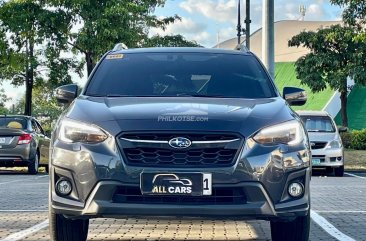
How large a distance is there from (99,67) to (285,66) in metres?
69.4

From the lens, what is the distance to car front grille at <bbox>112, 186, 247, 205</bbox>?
6383 mm

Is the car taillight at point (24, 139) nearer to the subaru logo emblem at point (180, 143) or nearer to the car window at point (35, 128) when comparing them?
the car window at point (35, 128)

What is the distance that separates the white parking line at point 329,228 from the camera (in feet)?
27.6

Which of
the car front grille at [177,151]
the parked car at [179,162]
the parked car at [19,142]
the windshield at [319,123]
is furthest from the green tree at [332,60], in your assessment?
the car front grille at [177,151]

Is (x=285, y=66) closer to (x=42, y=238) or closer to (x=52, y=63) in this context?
(x=52, y=63)

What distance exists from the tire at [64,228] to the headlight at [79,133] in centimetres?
63

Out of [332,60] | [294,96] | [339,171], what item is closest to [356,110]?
[332,60]

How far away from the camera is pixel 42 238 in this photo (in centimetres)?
821

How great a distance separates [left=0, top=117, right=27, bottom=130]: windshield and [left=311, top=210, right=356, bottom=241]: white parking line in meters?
12.6

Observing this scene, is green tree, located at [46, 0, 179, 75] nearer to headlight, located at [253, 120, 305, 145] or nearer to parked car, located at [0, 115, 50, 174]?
parked car, located at [0, 115, 50, 174]

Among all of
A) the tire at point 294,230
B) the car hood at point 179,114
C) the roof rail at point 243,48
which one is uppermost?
the roof rail at point 243,48

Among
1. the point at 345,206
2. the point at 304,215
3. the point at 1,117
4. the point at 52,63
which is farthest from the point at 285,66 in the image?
the point at 304,215

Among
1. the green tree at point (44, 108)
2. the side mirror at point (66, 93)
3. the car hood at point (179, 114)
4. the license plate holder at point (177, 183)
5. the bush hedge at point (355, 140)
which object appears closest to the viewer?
the license plate holder at point (177, 183)

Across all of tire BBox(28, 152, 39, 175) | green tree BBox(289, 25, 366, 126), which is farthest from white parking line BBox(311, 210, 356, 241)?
green tree BBox(289, 25, 366, 126)
